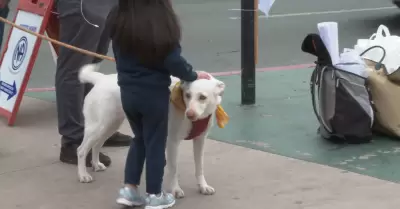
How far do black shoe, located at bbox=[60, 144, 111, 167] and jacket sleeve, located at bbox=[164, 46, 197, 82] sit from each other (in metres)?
1.46

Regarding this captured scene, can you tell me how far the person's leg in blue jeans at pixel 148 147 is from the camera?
4.28 m

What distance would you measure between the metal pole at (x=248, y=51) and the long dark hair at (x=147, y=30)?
2.85m

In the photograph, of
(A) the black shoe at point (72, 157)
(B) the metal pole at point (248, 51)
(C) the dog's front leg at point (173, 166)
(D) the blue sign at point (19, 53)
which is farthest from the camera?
(B) the metal pole at point (248, 51)

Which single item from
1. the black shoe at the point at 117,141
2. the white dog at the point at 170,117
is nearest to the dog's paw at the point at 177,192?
the white dog at the point at 170,117

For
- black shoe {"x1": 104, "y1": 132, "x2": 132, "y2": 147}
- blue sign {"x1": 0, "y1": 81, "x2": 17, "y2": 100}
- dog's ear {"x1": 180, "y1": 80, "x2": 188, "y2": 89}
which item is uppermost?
dog's ear {"x1": 180, "y1": 80, "x2": 188, "y2": 89}

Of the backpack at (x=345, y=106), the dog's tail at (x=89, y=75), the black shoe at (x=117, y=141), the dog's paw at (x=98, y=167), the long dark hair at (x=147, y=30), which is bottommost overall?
the black shoe at (x=117, y=141)

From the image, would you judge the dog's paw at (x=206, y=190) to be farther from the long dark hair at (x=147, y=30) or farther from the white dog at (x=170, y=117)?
the long dark hair at (x=147, y=30)

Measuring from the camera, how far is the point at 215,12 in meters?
16.5

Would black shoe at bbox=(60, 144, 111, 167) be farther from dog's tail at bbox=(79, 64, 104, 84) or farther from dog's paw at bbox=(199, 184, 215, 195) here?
dog's paw at bbox=(199, 184, 215, 195)

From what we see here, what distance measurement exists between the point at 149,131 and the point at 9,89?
2.88m

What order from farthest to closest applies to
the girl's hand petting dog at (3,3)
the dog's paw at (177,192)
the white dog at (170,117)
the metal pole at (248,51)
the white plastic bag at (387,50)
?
the metal pole at (248,51), the girl's hand petting dog at (3,3), the white plastic bag at (387,50), the dog's paw at (177,192), the white dog at (170,117)

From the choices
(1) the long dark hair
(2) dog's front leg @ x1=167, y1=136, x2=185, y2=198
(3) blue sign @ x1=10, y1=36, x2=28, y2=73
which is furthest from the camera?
(3) blue sign @ x1=10, y1=36, x2=28, y2=73

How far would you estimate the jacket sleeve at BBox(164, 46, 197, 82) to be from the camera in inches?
163

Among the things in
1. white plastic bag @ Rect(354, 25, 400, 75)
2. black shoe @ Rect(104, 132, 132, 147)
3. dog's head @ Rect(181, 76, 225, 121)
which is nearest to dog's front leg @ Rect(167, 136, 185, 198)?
dog's head @ Rect(181, 76, 225, 121)
